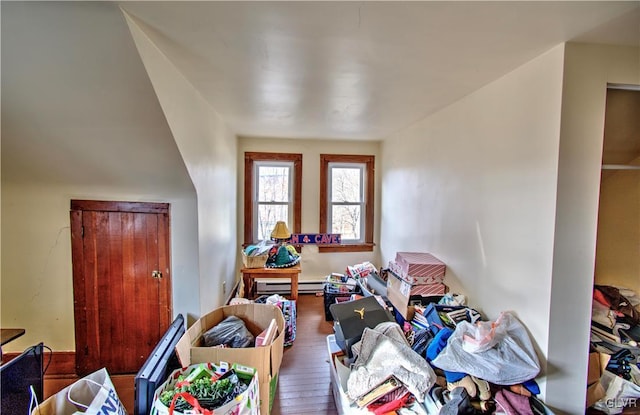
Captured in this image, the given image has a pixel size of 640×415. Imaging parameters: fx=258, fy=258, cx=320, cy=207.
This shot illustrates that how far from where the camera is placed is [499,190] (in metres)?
1.71

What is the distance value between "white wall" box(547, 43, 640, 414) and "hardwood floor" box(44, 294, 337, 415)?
55.7 inches

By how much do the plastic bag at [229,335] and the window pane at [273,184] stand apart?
2265mm

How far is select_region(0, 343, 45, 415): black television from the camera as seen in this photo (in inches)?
50.7

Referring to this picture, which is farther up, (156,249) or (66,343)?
(156,249)

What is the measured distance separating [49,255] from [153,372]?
60.9 inches

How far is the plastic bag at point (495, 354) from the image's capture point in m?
1.34

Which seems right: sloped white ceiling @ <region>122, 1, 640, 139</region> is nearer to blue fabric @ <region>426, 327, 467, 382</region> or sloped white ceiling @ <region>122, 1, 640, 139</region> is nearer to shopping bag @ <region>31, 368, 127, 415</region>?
blue fabric @ <region>426, 327, 467, 382</region>

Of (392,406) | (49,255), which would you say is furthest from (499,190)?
(49,255)

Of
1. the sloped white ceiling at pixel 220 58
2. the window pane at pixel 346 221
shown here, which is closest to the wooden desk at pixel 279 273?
the window pane at pixel 346 221

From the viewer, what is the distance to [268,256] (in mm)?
3186

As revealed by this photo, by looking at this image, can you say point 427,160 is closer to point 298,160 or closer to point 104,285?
point 298,160

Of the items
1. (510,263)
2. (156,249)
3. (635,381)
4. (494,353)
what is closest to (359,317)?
(494,353)

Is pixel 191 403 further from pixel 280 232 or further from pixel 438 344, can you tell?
pixel 280 232

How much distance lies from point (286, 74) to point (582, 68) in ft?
5.32
